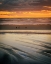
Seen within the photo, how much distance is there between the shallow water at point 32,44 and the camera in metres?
1.80

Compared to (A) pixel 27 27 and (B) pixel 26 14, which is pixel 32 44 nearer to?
(A) pixel 27 27

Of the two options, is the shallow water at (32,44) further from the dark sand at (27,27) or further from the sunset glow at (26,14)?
the sunset glow at (26,14)

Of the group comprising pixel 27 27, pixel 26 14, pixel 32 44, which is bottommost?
pixel 32 44

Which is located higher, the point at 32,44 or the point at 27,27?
the point at 27,27

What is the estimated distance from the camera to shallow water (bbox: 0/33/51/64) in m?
1.80

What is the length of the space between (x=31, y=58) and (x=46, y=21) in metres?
0.51

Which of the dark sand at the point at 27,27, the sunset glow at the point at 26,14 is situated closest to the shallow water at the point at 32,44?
the dark sand at the point at 27,27

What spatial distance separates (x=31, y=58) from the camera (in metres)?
1.80

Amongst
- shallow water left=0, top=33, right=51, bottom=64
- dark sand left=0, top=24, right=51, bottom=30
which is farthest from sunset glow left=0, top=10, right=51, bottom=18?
A: shallow water left=0, top=33, right=51, bottom=64

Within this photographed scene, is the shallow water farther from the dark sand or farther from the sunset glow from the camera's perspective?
the sunset glow

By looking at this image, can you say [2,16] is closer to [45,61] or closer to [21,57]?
[21,57]

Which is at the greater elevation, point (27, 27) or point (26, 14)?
point (26, 14)

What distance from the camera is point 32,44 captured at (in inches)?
71.6

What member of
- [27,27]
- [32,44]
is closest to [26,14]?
[27,27]
